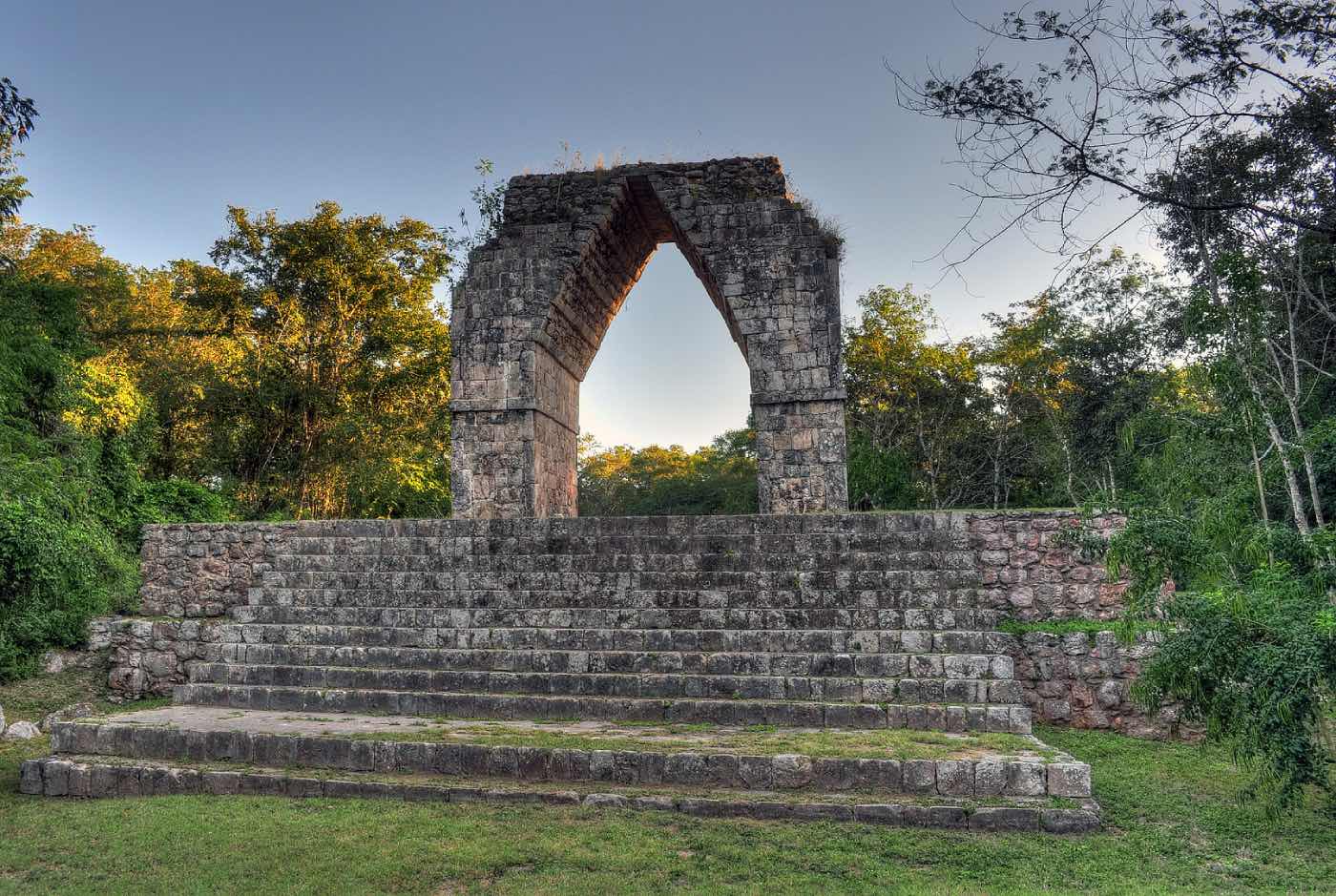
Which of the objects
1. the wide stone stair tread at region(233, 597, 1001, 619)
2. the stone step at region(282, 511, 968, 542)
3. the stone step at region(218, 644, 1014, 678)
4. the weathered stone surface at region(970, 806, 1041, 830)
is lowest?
the weathered stone surface at region(970, 806, 1041, 830)

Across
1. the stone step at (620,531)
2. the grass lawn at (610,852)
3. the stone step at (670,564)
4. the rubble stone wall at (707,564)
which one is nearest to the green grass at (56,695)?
the rubble stone wall at (707,564)

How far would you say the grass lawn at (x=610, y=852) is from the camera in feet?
11.8

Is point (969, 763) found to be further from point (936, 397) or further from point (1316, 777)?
point (936, 397)

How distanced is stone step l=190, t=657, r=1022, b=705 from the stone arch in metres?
5.30

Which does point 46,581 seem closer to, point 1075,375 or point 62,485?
point 62,485

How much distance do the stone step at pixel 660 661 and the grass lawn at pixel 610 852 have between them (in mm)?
1333

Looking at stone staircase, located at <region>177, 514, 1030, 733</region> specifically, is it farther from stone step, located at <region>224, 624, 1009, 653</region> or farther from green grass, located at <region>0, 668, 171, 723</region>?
green grass, located at <region>0, 668, 171, 723</region>

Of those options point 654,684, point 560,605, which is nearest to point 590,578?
point 560,605

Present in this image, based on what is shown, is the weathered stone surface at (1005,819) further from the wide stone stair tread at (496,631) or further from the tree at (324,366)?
the tree at (324,366)

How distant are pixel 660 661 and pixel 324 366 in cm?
1460

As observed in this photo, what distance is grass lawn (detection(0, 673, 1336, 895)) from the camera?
360 centimetres

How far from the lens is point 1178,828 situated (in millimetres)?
4188

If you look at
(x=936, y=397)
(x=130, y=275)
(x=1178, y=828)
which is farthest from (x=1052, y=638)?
(x=130, y=275)

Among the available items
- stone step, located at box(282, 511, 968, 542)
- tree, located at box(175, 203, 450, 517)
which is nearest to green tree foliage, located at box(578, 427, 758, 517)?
tree, located at box(175, 203, 450, 517)
